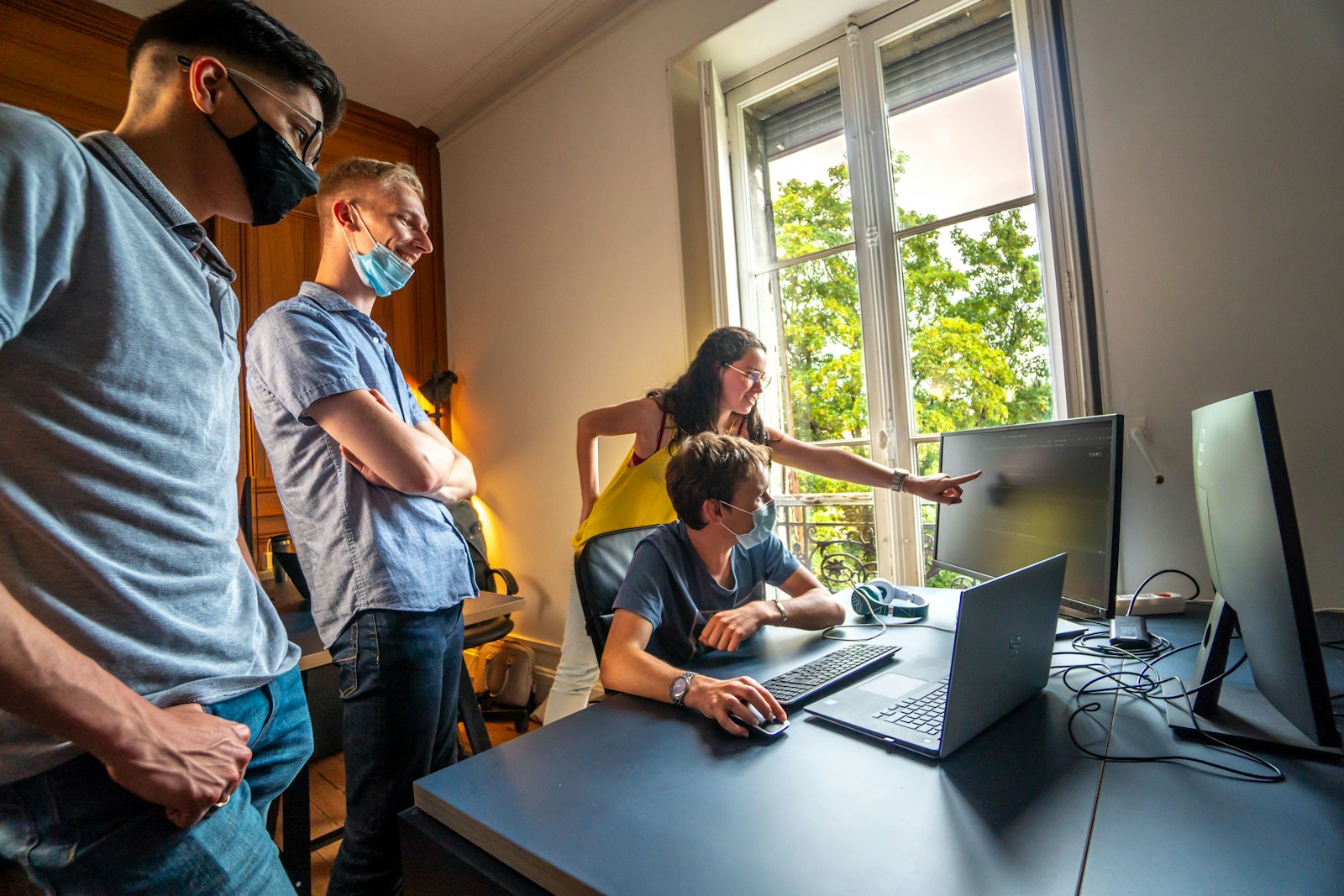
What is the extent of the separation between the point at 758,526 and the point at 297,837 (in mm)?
1370

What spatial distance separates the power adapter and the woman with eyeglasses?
689 mm

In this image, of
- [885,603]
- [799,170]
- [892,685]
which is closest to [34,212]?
[892,685]

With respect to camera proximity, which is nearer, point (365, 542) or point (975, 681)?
point (975, 681)

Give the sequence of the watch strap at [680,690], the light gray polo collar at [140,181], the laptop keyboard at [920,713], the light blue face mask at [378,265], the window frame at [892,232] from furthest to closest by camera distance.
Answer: the window frame at [892,232] < the light blue face mask at [378,265] < the watch strap at [680,690] < the laptop keyboard at [920,713] < the light gray polo collar at [140,181]

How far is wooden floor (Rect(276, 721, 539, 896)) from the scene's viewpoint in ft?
6.81

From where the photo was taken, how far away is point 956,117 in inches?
93.9

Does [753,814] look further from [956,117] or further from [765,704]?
[956,117]

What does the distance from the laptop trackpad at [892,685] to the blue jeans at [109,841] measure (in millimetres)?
865

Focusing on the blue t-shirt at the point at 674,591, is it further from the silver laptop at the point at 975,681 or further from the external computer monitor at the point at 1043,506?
the external computer monitor at the point at 1043,506

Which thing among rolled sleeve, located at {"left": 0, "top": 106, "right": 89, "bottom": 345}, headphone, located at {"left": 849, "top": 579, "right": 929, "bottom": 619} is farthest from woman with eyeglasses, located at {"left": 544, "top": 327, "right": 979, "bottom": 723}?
rolled sleeve, located at {"left": 0, "top": 106, "right": 89, "bottom": 345}

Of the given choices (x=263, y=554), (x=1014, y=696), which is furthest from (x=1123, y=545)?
(x=263, y=554)

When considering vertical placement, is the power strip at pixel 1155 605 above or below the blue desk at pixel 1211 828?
above

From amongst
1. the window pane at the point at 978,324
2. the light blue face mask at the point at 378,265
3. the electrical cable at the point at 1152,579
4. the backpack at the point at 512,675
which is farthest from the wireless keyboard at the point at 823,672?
the backpack at the point at 512,675

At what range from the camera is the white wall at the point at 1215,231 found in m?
1.61
